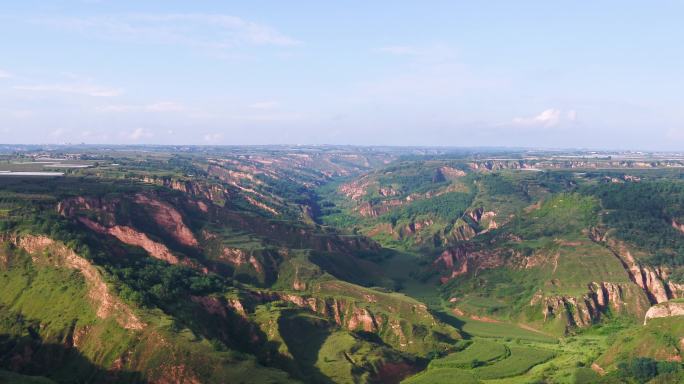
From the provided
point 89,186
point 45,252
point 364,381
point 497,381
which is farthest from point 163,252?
point 497,381

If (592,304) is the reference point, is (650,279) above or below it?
above

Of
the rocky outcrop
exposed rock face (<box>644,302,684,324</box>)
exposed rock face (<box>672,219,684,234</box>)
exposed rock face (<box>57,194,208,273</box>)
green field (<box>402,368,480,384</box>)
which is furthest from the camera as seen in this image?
exposed rock face (<box>672,219,684,234</box>)

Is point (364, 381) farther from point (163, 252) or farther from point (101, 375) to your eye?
point (163, 252)

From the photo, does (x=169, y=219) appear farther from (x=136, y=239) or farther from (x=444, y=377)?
(x=444, y=377)

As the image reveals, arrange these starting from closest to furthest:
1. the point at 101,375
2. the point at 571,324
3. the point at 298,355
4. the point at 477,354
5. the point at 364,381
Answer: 1. the point at 101,375
2. the point at 364,381
3. the point at 298,355
4. the point at 477,354
5. the point at 571,324

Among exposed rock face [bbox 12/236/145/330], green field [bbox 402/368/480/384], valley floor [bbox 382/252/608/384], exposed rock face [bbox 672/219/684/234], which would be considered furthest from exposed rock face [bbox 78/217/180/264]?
exposed rock face [bbox 672/219/684/234]

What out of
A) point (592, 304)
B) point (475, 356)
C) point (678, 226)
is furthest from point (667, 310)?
point (678, 226)

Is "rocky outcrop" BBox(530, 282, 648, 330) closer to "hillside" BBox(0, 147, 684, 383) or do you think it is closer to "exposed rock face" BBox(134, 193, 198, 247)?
"hillside" BBox(0, 147, 684, 383)

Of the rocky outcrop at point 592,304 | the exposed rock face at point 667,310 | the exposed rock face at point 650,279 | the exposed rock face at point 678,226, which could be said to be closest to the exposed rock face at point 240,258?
the rocky outcrop at point 592,304
